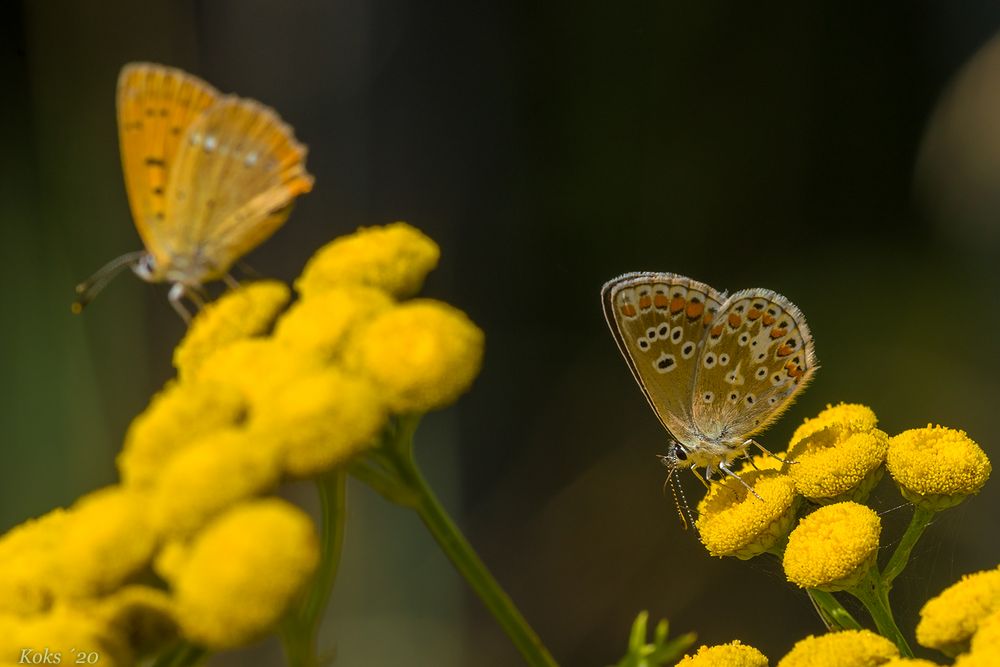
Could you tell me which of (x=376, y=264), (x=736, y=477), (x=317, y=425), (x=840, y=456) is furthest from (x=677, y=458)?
(x=317, y=425)

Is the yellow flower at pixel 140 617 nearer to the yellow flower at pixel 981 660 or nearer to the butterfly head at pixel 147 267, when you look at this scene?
the yellow flower at pixel 981 660

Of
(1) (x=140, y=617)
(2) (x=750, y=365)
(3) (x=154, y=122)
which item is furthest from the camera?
(2) (x=750, y=365)

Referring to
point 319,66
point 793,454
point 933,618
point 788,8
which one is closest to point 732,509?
point 793,454

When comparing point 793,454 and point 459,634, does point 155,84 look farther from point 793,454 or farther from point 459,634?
point 459,634

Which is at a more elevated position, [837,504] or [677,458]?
[837,504]

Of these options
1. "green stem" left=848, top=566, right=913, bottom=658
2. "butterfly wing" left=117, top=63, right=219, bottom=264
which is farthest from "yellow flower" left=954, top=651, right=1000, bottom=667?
"butterfly wing" left=117, top=63, right=219, bottom=264

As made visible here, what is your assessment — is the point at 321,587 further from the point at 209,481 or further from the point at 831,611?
the point at 831,611
